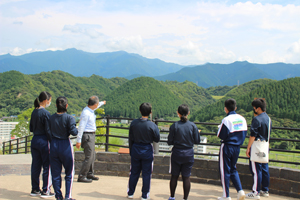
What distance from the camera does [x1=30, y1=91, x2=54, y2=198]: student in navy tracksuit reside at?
4.77m

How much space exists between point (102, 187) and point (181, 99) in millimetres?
164359

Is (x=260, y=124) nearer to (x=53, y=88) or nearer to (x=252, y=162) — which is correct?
(x=252, y=162)

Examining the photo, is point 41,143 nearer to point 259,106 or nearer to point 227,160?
point 227,160

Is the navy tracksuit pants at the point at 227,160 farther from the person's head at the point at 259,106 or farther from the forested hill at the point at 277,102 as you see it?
the forested hill at the point at 277,102

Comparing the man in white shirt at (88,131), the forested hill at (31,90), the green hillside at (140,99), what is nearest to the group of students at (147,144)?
the man in white shirt at (88,131)

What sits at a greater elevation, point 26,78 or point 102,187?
point 26,78

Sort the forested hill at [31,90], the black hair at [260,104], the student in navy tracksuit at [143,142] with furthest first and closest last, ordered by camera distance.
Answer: the forested hill at [31,90] < the black hair at [260,104] < the student in navy tracksuit at [143,142]

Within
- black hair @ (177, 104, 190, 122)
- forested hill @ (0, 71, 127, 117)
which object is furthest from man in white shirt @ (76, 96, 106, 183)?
forested hill @ (0, 71, 127, 117)

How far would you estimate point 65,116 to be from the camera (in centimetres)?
451

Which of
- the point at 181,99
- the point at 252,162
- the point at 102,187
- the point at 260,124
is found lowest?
the point at 102,187

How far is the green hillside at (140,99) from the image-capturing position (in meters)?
136

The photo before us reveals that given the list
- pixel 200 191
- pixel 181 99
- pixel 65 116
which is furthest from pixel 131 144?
pixel 181 99

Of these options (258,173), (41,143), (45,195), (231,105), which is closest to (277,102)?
(258,173)

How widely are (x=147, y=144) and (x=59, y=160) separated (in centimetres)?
155
